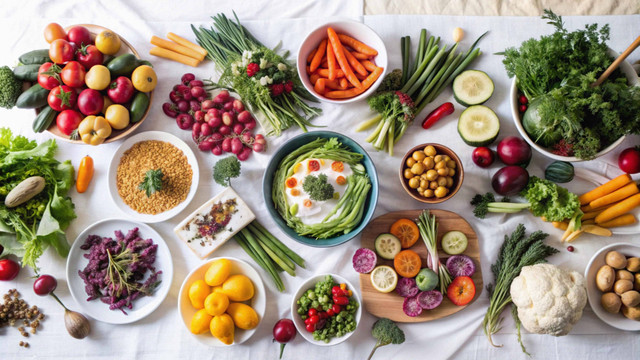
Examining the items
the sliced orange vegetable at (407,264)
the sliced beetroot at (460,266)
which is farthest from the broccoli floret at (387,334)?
the sliced beetroot at (460,266)

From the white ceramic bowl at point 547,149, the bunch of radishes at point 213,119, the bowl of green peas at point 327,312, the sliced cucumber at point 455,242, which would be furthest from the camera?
the bunch of radishes at point 213,119

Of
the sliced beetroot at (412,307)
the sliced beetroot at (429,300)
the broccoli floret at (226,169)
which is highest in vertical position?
the broccoli floret at (226,169)

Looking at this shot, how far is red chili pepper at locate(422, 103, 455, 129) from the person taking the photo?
2.31 metres

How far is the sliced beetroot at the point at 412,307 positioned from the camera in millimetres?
2209

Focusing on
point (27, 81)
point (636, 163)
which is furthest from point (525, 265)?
point (27, 81)

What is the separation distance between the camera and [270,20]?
251 cm

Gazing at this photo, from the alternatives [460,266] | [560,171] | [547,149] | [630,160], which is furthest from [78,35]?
[630,160]

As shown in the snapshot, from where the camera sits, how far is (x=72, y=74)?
2.18 m

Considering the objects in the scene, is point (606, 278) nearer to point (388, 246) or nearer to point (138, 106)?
point (388, 246)

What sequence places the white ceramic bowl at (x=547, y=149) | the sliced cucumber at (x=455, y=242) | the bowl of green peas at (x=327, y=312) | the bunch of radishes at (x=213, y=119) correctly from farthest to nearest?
1. the bunch of radishes at (x=213, y=119)
2. the sliced cucumber at (x=455, y=242)
3. the bowl of green peas at (x=327, y=312)
4. the white ceramic bowl at (x=547, y=149)

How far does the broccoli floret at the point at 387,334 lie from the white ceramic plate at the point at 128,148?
1.25 meters

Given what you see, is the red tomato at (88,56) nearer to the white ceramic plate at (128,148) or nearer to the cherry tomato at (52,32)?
the cherry tomato at (52,32)

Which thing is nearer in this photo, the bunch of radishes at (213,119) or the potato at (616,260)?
the potato at (616,260)

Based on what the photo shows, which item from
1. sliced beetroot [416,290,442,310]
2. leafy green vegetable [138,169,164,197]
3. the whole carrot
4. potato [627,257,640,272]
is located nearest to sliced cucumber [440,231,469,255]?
sliced beetroot [416,290,442,310]
